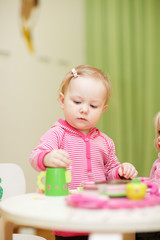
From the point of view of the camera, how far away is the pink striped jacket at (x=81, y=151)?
1198 millimetres

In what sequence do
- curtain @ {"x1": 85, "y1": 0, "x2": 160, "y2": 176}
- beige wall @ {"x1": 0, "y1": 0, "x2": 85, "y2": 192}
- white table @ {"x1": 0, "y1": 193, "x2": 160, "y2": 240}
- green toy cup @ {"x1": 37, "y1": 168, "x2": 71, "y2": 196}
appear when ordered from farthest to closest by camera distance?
curtain @ {"x1": 85, "y1": 0, "x2": 160, "y2": 176} < beige wall @ {"x1": 0, "y1": 0, "x2": 85, "y2": 192} < green toy cup @ {"x1": 37, "y1": 168, "x2": 71, "y2": 196} < white table @ {"x1": 0, "y1": 193, "x2": 160, "y2": 240}

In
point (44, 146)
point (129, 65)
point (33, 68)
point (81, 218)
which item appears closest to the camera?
point (81, 218)

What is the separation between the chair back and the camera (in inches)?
52.7

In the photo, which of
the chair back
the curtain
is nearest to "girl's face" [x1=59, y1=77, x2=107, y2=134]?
the chair back

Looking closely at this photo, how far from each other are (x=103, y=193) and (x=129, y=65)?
7.53ft

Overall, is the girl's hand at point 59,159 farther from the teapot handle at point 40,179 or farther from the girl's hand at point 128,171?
the girl's hand at point 128,171

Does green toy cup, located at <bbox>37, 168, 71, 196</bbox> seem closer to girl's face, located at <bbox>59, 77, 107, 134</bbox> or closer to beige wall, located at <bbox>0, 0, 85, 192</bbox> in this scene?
girl's face, located at <bbox>59, 77, 107, 134</bbox>

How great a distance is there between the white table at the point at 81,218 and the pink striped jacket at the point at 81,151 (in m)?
0.38

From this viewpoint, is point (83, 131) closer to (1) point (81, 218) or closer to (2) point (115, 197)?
(2) point (115, 197)

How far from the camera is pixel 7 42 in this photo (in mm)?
2566

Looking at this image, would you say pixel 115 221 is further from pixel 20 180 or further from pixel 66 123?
pixel 20 180

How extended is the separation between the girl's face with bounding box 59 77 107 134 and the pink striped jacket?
0.14 ft

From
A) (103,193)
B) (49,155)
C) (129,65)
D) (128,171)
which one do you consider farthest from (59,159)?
(129,65)

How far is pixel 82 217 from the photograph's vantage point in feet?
2.16
